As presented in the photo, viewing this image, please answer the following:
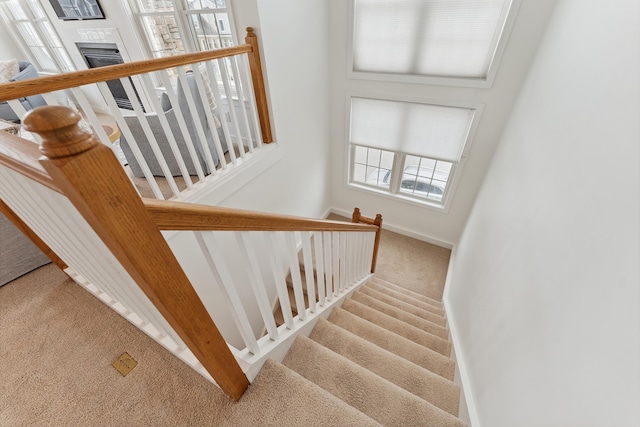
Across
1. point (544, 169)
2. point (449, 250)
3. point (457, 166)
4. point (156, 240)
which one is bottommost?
point (449, 250)

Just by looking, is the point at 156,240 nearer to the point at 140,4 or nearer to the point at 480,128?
the point at 480,128

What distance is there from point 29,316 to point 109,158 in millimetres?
1756

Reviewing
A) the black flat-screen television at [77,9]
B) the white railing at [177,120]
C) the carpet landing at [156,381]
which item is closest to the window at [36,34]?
the black flat-screen television at [77,9]

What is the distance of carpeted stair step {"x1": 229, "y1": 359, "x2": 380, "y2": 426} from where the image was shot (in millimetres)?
1017

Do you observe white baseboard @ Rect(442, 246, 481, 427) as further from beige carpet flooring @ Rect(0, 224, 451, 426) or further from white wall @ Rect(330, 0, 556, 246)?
white wall @ Rect(330, 0, 556, 246)

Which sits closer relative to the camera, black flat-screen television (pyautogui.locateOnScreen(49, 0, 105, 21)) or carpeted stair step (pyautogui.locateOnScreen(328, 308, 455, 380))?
carpeted stair step (pyautogui.locateOnScreen(328, 308, 455, 380))

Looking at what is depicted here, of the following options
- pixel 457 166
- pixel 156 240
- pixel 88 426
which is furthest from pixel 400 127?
pixel 88 426

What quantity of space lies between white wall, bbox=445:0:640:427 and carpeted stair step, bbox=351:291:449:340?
62 centimetres

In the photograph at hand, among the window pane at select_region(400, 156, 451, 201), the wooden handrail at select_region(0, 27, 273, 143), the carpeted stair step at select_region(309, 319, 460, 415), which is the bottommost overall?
the window pane at select_region(400, 156, 451, 201)

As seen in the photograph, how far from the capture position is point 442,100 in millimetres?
2867

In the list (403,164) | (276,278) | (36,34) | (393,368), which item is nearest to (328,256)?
(276,278)

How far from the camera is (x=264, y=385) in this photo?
1.10m

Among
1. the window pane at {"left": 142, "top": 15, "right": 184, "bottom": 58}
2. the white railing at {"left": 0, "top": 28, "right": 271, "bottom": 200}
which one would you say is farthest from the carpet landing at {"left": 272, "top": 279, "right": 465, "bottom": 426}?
the window pane at {"left": 142, "top": 15, "right": 184, "bottom": 58}

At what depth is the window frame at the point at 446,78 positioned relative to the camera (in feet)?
7.52
